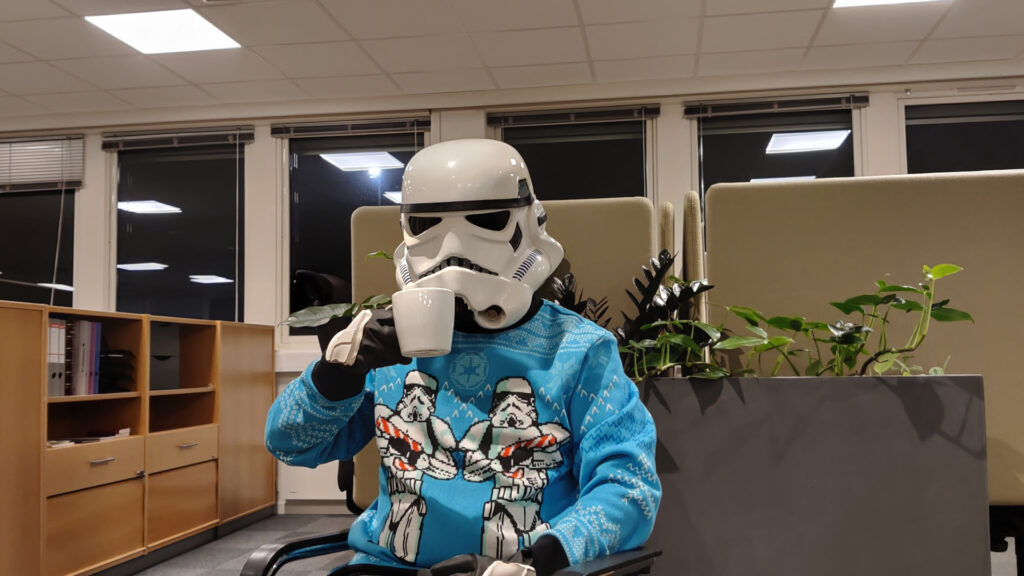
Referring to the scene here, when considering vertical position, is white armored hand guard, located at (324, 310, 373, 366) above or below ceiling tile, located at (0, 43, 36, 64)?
below

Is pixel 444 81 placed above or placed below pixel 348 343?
above

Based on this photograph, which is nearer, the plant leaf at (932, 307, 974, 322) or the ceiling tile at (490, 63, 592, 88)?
the plant leaf at (932, 307, 974, 322)

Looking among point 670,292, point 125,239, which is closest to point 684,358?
point 670,292

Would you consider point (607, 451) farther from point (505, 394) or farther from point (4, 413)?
point (4, 413)

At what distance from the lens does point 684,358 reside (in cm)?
153

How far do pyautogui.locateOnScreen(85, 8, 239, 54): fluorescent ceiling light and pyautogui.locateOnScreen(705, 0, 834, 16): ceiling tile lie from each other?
7.84 feet

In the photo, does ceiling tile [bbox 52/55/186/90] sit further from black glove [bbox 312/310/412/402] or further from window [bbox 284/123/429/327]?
black glove [bbox 312/310/412/402]

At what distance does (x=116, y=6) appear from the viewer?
3502 millimetres

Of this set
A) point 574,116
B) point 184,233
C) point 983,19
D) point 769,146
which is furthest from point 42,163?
point 983,19

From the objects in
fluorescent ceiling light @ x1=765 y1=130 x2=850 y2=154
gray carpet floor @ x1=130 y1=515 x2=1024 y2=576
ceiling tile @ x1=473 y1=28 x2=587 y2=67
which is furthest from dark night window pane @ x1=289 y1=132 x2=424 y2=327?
fluorescent ceiling light @ x1=765 y1=130 x2=850 y2=154

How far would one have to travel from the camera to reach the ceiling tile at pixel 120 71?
13.5ft

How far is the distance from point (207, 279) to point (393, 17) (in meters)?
2.31

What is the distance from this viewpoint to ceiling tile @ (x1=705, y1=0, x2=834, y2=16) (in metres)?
3.54

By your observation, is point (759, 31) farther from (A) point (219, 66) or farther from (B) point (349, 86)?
(A) point (219, 66)
